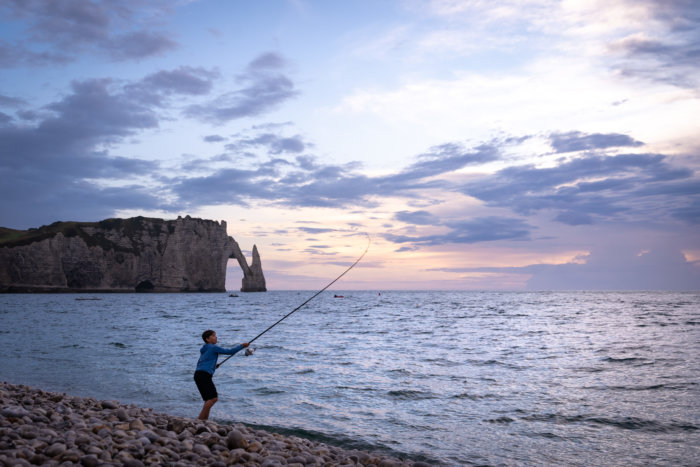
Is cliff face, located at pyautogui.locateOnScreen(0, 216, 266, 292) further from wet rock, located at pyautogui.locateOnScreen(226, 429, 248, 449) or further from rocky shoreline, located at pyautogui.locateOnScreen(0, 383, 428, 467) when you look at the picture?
wet rock, located at pyautogui.locateOnScreen(226, 429, 248, 449)

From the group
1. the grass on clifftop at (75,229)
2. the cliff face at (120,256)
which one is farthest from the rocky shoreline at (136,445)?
the grass on clifftop at (75,229)

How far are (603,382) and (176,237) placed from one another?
13438 cm

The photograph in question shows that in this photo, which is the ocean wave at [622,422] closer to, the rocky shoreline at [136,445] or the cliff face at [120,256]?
the rocky shoreline at [136,445]

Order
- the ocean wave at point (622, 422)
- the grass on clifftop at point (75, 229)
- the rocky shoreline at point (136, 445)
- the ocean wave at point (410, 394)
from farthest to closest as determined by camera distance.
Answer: the grass on clifftop at point (75, 229), the ocean wave at point (410, 394), the ocean wave at point (622, 422), the rocky shoreline at point (136, 445)

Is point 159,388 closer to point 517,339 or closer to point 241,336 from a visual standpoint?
point 241,336

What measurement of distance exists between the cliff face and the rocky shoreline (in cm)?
13145

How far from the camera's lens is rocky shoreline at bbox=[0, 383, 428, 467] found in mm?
5750

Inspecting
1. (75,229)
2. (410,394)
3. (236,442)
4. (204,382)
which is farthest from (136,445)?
(75,229)

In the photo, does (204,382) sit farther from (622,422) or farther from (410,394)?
(622,422)

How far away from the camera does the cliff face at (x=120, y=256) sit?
391 ft

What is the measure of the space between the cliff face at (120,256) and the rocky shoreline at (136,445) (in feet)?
431

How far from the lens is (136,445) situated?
20.8 feet

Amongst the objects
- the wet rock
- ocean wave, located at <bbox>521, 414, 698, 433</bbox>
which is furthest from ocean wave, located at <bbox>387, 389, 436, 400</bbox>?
the wet rock

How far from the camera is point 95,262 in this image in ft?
419
